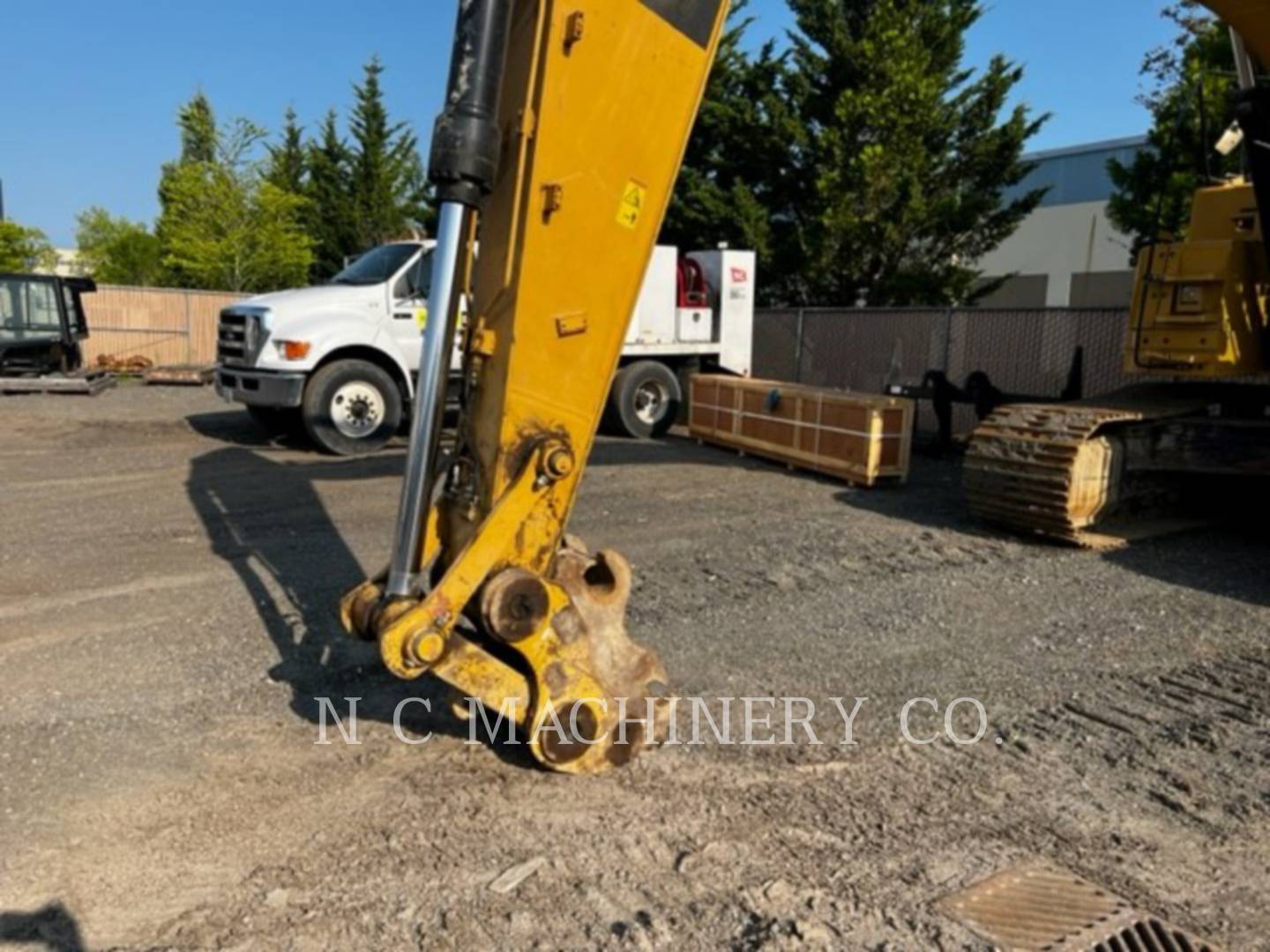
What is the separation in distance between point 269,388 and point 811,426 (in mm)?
6184

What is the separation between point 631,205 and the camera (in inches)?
135

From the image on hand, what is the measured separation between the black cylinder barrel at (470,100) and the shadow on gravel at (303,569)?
7.11ft

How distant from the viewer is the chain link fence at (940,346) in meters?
13.1

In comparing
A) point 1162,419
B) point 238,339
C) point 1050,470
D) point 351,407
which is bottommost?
point 351,407

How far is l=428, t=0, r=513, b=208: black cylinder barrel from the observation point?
3125 mm

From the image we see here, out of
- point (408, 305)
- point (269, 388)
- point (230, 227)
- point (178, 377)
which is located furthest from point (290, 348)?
point (230, 227)

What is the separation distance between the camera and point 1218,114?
13.9 meters

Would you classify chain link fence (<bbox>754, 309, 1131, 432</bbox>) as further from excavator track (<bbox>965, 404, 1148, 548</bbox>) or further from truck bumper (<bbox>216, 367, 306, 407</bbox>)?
truck bumper (<bbox>216, 367, 306, 407</bbox>)

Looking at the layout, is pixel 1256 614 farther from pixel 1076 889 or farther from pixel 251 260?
pixel 251 260

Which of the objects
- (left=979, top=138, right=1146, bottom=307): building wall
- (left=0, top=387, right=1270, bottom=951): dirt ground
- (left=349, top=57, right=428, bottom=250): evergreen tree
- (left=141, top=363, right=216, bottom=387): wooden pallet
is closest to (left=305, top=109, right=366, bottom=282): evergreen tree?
(left=349, top=57, right=428, bottom=250): evergreen tree

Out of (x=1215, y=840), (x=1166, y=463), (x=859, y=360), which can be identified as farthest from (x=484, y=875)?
(x=859, y=360)

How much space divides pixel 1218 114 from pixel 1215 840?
13.6m

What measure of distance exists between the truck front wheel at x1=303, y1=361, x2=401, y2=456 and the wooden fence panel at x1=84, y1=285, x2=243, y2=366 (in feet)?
48.6

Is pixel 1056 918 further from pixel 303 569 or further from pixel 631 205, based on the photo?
pixel 303 569
